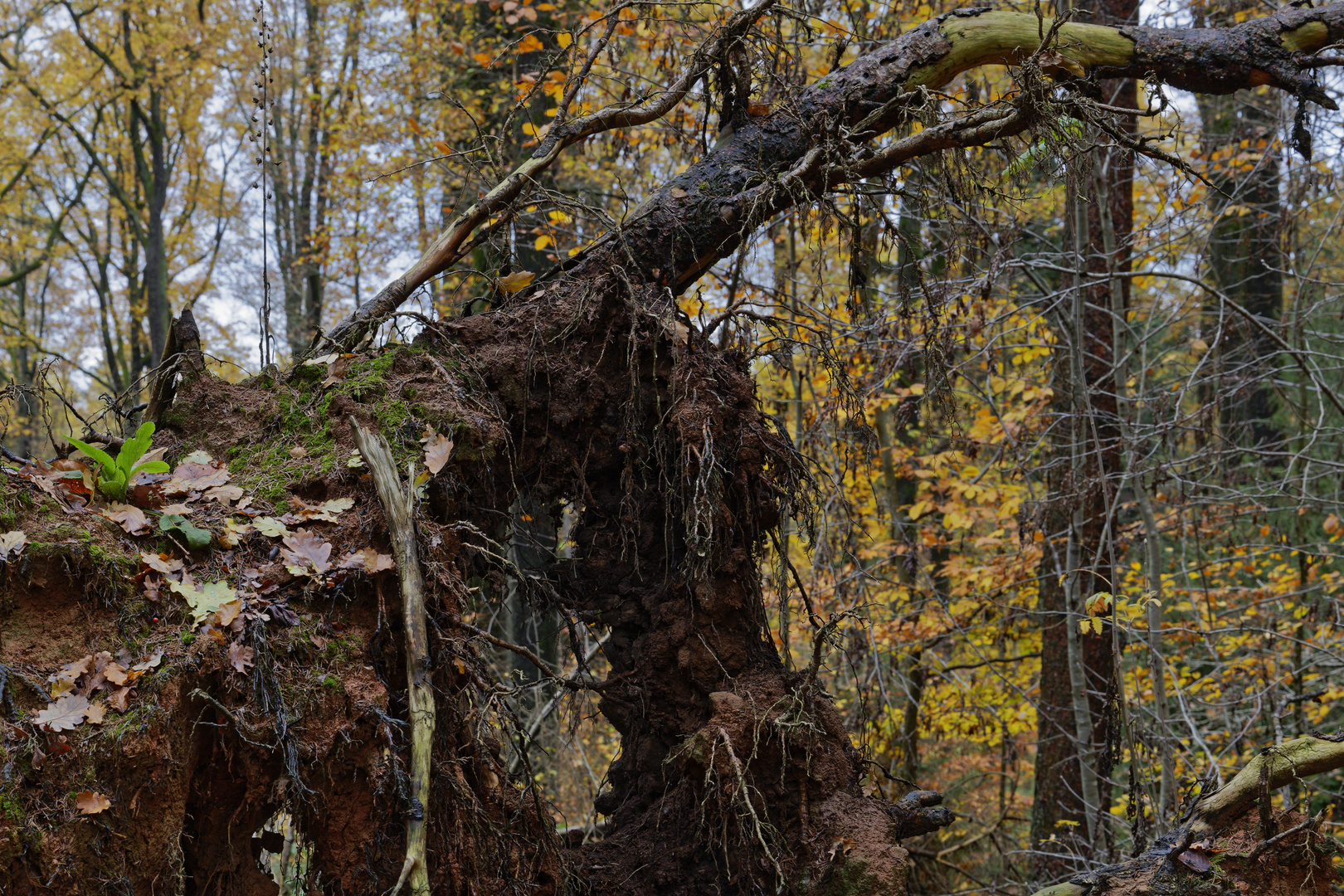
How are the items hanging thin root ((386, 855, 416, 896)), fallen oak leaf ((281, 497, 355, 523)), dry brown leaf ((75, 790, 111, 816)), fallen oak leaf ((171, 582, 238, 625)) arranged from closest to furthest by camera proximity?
1. dry brown leaf ((75, 790, 111, 816))
2. hanging thin root ((386, 855, 416, 896))
3. fallen oak leaf ((171, 582, 238, 625))
4. fallen oak leaf ((281, 497, 355, 523))

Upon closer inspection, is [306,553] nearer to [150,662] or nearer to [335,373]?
[150,662]

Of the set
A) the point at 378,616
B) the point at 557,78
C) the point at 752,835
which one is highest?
the point at 557,78

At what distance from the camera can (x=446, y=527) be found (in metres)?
2.99

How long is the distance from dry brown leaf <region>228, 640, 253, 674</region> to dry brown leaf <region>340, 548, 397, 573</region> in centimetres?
40

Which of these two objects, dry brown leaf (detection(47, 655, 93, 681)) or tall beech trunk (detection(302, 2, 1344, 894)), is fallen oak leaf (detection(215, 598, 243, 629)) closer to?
dry brown leaf (detection(47, 655, 93, 681))

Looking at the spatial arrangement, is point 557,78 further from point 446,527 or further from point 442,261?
point 446,527

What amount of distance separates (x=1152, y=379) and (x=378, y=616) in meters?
9.49

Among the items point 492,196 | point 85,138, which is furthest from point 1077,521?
point 85,138

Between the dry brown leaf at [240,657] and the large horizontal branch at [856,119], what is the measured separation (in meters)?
1.72

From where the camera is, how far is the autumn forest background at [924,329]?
15.0ft

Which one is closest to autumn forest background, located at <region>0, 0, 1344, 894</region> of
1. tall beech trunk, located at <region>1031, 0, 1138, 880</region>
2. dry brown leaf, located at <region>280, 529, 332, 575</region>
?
tall beech trunk, located at <region>1031, 0, 1138, 880</region>

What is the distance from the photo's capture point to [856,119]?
4.13m

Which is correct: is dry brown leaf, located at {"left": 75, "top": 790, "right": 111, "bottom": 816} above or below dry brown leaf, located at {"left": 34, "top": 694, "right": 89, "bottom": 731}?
below

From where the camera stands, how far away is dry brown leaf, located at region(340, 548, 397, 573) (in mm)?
2691
